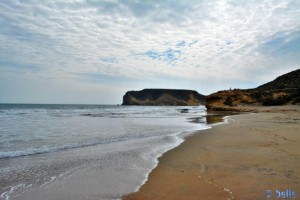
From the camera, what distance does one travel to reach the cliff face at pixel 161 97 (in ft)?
589

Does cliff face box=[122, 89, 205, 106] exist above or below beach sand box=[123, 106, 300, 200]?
above

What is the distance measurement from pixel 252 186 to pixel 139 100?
180 meters

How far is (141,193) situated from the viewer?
384cm

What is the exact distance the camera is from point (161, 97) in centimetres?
18600
